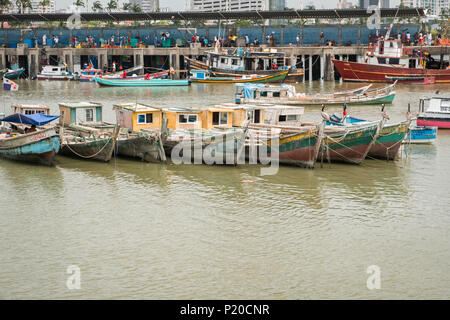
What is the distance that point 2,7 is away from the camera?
3770 inches

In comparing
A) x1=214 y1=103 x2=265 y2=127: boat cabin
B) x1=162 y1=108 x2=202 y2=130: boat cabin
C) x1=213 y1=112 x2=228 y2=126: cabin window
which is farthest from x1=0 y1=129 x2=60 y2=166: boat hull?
x1=214 y1=103 x2=265 y2=127: boat cabin

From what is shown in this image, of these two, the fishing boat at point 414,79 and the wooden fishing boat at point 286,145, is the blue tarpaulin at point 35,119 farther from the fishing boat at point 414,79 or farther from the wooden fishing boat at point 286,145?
the fishing boat at point 414,79

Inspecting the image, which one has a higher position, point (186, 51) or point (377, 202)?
point (186, 51)

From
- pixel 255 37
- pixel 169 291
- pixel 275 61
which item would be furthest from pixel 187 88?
pixel 169 291

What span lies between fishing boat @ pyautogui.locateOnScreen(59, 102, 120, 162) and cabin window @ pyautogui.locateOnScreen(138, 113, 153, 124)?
1236mm

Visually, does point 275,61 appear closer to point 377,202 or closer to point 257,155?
point 257,155

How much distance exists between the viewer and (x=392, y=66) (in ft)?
190

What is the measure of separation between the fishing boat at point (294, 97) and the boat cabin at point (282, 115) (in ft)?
31.0

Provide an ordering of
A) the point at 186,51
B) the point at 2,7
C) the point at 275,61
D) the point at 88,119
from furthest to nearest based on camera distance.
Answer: the point at 2,7
the point at 186,51
the point at 275,61
the point at 88,119

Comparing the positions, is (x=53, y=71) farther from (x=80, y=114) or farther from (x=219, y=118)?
(x=219, y=118)

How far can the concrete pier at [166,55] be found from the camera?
2571 inches

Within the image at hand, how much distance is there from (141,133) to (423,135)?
13405 mm

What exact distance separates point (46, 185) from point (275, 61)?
43.3 metres
